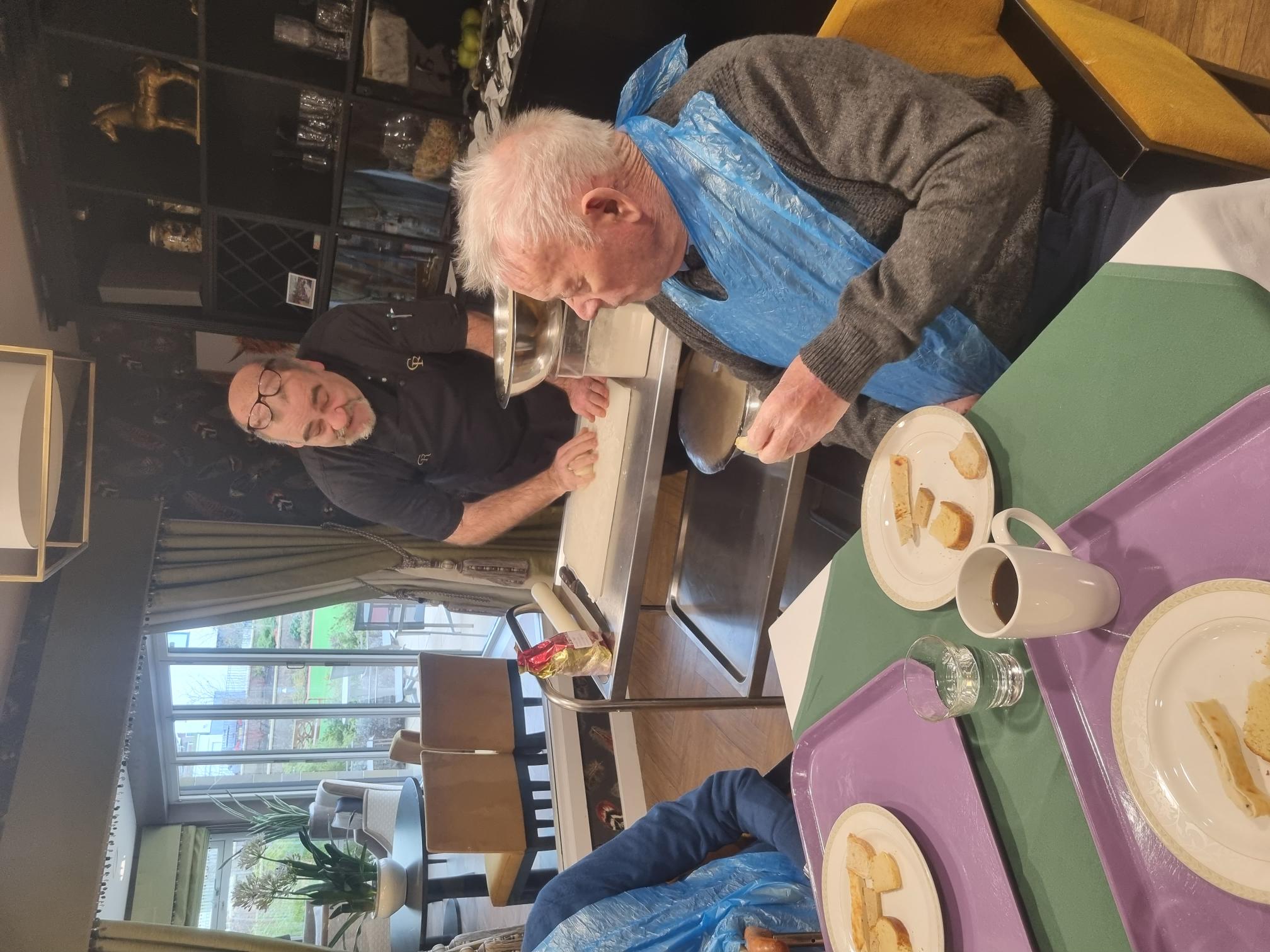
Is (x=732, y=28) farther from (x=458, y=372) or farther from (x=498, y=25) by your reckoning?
(x=458, y=372)

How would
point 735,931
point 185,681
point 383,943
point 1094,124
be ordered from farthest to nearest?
point 185,681 < point 383,943 < point 735,931 < point 1094,124

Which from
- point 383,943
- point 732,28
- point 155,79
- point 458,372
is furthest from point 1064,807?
point 383,943

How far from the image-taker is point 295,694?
4781mm

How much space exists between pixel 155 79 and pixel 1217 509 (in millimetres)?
3099

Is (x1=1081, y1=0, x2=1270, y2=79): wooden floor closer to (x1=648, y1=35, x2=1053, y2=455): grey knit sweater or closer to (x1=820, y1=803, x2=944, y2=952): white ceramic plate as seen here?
(x1=648, y1=35, x2=1053, y2=455): grey knit sweater

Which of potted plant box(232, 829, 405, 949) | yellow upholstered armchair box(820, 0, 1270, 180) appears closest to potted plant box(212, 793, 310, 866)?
potted plant box(232, 829, 405, 949)

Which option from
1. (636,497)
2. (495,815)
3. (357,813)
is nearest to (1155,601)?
(636,497)

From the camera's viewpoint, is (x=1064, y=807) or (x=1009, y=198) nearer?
(x=1064, y=807)

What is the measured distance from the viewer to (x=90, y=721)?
2.78m

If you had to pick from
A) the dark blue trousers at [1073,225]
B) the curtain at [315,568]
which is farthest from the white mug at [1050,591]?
the curtain at [315,568]

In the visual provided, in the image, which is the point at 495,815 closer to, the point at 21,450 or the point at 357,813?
the point at 357,813

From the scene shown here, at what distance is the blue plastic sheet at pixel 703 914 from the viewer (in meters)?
1.47

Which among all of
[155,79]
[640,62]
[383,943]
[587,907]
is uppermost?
[155,79]

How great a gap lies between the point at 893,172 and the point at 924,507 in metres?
0.42
